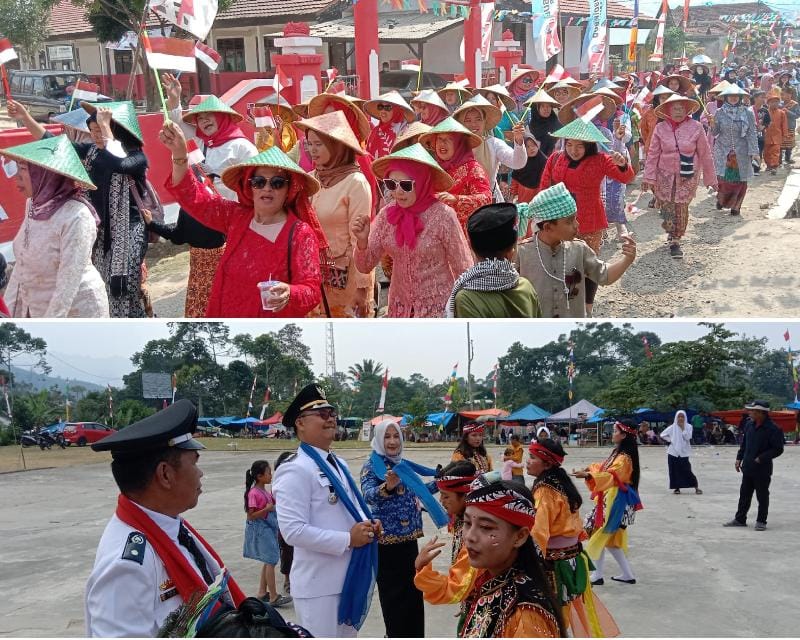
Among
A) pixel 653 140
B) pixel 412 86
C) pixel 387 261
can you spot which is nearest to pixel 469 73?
pixel 653 140

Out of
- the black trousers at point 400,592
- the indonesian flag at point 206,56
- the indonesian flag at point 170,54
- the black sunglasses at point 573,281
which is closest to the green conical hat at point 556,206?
the black sunglasses at point 573,281

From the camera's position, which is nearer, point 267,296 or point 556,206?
point 267,296

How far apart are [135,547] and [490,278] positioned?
1841 mm

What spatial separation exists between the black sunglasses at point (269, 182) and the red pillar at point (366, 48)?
30.2 ft

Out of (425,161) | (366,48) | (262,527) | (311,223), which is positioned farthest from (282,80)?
(262,527)

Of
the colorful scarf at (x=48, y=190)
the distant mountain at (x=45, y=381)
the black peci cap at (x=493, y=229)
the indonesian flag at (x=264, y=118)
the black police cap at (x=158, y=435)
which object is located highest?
the indonesian flag at (x=264, y=118)

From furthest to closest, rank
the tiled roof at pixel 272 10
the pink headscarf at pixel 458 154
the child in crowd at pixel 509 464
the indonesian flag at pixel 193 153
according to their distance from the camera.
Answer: the tiled roof at pixel 272 10, the pink headscarf at pixel 458 154, the indonesian flag at pixel 193 153, the child in crowd at pixel 509 464

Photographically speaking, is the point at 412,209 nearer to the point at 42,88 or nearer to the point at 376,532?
the point at 376,532

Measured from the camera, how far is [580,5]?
125ft

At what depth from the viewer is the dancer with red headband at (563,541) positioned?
381 cm

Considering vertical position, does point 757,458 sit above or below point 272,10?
below

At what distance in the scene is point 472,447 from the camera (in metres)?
3.74

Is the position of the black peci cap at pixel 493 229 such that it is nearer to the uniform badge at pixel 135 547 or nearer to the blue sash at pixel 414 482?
the blue sash at pixel 414 482

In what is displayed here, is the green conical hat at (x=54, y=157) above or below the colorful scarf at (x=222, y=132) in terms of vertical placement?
below
